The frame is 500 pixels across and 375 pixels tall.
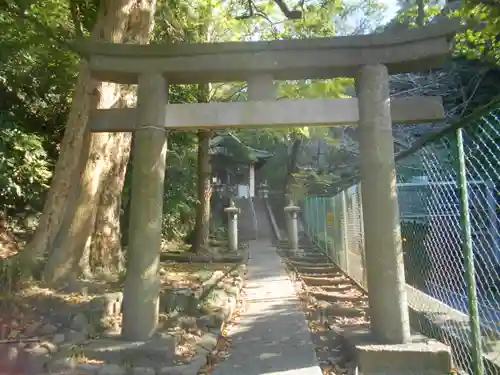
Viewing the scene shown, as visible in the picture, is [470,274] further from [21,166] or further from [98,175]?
[21,166]

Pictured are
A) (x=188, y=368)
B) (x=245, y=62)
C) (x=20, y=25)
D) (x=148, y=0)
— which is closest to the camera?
(x=188, y=368)

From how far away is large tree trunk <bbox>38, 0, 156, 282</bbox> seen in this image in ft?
21.0

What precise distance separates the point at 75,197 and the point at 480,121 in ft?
18.2

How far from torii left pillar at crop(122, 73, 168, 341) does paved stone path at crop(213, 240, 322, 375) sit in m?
0.96

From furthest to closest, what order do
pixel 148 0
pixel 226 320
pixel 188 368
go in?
1. pixel 148 0
2. pixel 226 320
3. pixel 188 368

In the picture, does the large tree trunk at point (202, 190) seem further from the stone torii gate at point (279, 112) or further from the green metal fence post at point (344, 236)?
the stone torii gate at point (279, 112)

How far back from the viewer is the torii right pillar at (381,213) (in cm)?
414

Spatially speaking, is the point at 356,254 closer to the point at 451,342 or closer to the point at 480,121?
the point at 451,342

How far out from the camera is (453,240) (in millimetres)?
6102

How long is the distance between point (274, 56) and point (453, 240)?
372 cm

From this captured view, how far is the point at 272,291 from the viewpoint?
7820 mm

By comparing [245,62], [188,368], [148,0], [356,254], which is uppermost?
[148,0]

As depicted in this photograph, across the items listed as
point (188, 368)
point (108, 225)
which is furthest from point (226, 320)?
point (108, 225)

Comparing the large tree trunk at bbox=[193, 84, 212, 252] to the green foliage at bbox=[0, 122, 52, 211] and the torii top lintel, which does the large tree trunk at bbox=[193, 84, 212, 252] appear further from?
the torii top lintel
